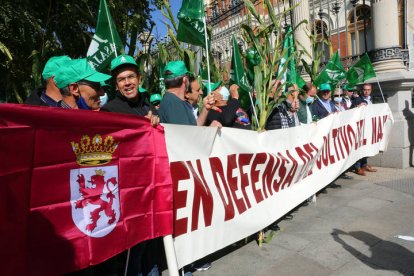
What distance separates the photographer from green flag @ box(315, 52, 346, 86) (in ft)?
21.5

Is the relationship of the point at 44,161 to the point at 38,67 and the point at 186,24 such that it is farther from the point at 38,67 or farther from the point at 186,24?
the point at 38,67

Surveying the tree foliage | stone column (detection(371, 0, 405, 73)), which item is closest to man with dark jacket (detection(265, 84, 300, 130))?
the tree foliage

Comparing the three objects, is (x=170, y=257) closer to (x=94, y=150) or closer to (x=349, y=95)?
(x=94, y=150)

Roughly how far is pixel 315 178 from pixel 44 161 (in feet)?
12.0

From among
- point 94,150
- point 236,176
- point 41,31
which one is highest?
point 41,31

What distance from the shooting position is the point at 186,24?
3465mm

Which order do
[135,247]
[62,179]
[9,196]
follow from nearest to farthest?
[9,196]
[62,179]
[135,247]

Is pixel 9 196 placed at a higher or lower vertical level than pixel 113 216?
higher

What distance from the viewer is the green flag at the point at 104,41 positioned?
11.7ft

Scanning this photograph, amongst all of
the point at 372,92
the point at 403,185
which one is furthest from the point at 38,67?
the point at 372,92

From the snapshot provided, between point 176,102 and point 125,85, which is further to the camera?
point 176,102

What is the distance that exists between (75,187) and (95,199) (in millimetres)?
160

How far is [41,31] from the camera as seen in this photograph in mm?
5160

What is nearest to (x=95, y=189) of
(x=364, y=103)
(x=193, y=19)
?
(x=193, y=19)
